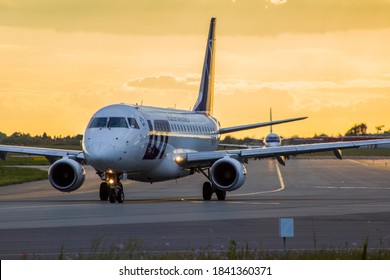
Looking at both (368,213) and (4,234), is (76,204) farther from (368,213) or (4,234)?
(4,234)

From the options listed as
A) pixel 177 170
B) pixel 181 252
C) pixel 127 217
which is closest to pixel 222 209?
pixel 127 217

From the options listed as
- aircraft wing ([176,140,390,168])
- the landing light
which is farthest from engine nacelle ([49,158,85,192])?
aircraft wing ([176,140,390,168])

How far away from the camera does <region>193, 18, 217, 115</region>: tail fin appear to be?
5522 cm

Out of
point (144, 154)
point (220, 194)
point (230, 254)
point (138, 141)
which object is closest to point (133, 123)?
point (138, 141)

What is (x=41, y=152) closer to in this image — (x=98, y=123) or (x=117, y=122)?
(x=98, y=123)

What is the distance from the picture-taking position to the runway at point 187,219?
23438mm

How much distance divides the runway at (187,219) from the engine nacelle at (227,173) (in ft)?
2.12

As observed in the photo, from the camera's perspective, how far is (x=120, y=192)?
40531 millimetres

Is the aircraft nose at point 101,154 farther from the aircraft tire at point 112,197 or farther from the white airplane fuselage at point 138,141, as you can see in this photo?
the aircraft tire at point 112,197

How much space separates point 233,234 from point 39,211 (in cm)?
1093

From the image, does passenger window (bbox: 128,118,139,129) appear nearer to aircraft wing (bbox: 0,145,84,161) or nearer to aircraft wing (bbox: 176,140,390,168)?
aircraft wing (bbox: 176,140,390,168)

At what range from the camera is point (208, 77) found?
184ft

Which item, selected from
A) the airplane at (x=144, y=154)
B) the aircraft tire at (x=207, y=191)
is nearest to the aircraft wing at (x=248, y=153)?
the airplane at (x=144, y=154)
